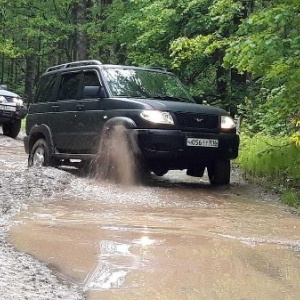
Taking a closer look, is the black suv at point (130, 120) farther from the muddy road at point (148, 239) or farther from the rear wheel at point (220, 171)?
the muddy road at point (148, 239)

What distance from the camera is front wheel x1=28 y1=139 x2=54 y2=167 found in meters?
9.14

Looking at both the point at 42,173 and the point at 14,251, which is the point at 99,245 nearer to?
the point at 14,251

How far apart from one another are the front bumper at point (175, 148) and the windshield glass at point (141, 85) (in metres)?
0.94

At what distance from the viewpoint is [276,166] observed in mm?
8547

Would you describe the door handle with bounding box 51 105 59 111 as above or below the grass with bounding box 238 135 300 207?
above

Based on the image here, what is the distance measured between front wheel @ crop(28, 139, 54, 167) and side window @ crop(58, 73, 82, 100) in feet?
2.68

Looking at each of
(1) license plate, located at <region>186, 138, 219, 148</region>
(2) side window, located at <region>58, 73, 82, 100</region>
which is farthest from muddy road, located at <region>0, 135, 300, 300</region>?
(2) side window, located at <region>58, 73, 82, 100</region>

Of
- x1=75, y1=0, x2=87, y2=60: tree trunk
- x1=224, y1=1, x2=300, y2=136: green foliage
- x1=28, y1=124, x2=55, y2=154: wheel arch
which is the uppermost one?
x1=75, y1=0, x2=87, y2=60: tree trunk

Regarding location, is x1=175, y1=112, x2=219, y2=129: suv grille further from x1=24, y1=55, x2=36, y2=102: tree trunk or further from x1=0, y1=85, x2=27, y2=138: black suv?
x1=24, y1=55, x2=36, y2=102: tree trunk

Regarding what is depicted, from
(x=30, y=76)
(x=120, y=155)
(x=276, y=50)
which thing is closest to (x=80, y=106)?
(x=120, y=155)

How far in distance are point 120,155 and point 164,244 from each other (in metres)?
3.29

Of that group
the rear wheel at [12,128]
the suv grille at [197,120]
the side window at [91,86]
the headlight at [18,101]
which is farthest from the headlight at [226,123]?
the headlight at [18,101]

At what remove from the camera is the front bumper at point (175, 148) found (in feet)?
24.3

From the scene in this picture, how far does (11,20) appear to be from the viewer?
28109 millimetres
